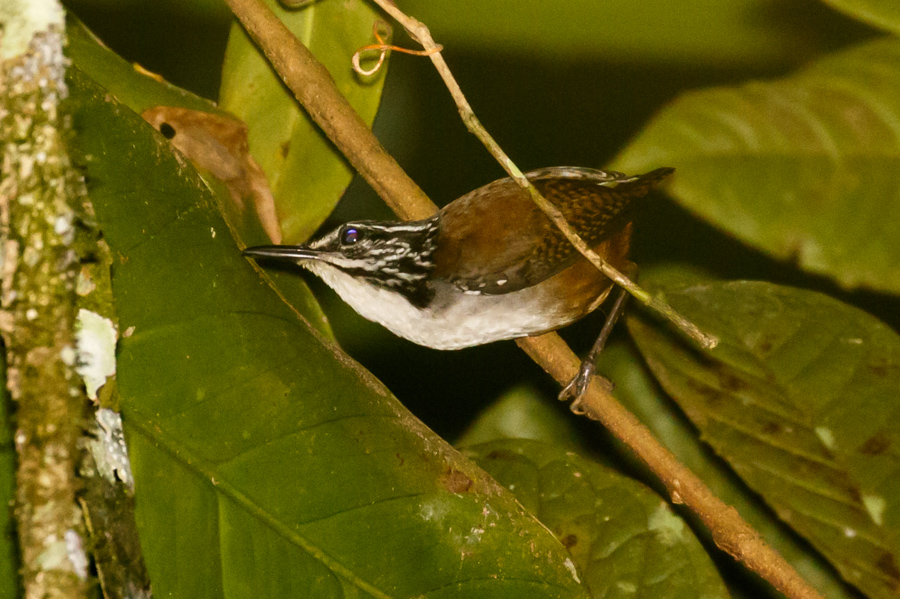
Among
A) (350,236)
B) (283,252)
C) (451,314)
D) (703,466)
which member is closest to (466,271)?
(451,314)

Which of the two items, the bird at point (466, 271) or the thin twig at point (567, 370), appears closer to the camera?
the thin twig at point (567, 370)

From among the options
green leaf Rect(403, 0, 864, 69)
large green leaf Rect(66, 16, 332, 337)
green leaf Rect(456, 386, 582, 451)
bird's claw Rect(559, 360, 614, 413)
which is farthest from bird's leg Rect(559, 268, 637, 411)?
green leaf Rect(403, 0, 864, 69)

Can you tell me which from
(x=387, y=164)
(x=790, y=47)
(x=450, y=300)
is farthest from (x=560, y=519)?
(x=790, y=47)

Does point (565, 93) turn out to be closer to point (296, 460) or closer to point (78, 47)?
point (78, 47)

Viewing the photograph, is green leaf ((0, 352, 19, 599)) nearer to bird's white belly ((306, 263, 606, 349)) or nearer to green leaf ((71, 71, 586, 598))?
green leaf ((71, 71, 586, 598))

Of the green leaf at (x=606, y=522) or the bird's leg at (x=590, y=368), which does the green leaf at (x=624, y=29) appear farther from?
the green leaf at (x=606, y=522)

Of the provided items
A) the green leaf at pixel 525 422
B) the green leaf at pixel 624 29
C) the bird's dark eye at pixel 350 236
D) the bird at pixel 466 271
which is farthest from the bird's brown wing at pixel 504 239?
the green leaf at pixel 624 29
